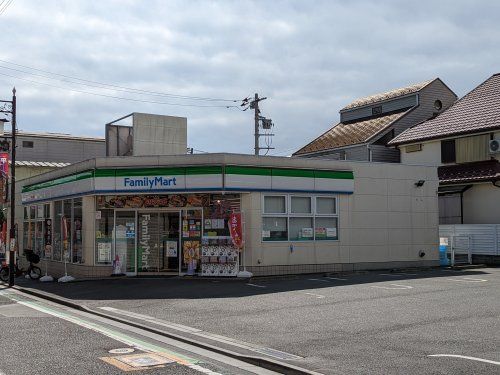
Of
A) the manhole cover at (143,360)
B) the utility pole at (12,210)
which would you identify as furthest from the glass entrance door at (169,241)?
the manhole cover at (143,360)

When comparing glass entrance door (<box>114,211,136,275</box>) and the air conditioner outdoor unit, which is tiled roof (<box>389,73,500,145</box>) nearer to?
the air conditioner outdoor unit

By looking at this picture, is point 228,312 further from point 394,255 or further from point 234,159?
point 394,255

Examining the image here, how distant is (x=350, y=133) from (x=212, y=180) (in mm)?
22743

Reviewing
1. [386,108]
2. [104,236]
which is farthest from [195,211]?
[386,108]

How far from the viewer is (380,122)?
3941 centimetres

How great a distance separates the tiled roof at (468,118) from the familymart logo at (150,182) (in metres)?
17.9

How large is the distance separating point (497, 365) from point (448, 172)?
25.4m

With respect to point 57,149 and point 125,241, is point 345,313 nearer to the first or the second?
point 125,241

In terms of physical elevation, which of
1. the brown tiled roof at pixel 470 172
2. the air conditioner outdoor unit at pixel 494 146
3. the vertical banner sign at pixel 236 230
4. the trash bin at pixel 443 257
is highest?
the air conditioner outdoor unit at pixel 494 146

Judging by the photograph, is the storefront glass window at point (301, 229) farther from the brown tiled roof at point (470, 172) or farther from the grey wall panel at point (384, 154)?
the grey wall panel at point (384, 154)

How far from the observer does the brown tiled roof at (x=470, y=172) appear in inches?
1142

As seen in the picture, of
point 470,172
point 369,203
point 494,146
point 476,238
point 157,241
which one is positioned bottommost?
point 476,238

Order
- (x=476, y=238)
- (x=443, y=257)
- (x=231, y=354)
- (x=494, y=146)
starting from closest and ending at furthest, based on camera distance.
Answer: (x=231, y=354) < (x=443, y=257) < (x=476, y=238) < (x=494, y=146)

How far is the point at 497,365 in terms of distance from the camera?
7.37 metres
